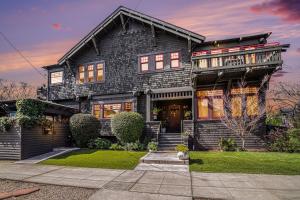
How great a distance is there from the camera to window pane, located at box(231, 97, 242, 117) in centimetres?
1475

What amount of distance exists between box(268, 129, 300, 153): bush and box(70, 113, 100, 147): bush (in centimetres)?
1281

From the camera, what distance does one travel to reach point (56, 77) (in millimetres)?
21281

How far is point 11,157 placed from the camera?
12.0 meters

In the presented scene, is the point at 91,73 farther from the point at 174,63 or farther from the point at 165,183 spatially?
the point at 165,183

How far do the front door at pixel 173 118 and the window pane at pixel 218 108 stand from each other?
372 centimetres

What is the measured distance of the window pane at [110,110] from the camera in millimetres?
18312

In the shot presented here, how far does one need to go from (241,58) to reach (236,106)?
137 inches

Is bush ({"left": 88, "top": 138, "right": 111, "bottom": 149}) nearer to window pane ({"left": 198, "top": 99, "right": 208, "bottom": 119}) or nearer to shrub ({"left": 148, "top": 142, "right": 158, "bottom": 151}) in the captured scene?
shrub ({"left": 148, "top": 142, "right": 158, "bottom": 151})

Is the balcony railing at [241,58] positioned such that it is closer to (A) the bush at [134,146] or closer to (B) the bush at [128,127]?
(B) the bush at [128,127]

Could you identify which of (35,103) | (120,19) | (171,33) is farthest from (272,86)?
(35,103)

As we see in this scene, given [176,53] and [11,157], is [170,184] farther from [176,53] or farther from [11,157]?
[176,53]

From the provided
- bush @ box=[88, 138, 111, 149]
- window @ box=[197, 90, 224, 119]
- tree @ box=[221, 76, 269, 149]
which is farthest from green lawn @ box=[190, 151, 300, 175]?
bush @ box=[88, 138, 111, 149]

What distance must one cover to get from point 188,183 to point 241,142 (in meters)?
8.99

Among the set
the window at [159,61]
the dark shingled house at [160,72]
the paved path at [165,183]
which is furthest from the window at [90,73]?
the paved path at [165,183]
